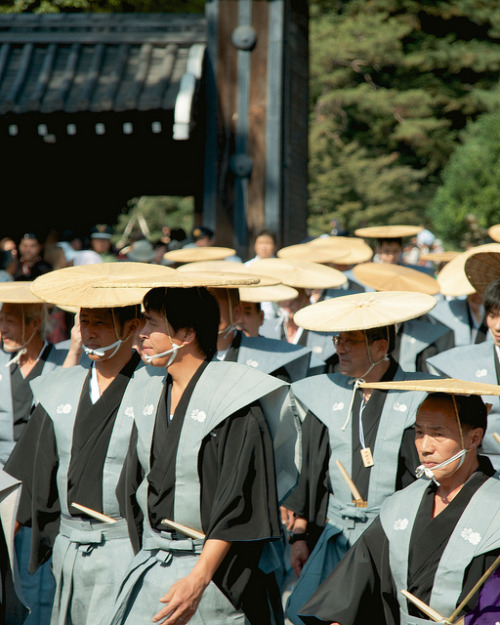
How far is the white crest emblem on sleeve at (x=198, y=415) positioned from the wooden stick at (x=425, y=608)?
92 centimetres

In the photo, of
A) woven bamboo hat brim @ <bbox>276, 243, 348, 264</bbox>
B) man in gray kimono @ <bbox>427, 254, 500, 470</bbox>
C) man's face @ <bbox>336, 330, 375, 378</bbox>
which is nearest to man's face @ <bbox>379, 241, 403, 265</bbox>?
woven bamboo hat brim @ <bbox>276, 243, 348, 264</bbox>

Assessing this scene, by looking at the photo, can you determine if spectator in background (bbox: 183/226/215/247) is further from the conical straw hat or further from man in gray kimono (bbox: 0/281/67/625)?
the conical straw hat

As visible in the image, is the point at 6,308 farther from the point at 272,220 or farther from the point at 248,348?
the point at 272,220

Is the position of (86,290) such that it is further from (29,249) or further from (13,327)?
(29,249)

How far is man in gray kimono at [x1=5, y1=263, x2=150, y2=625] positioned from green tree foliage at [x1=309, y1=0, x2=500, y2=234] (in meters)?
26.5

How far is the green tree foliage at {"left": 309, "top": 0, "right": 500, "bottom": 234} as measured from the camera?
31.2 meters

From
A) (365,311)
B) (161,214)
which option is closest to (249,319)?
(365,311)

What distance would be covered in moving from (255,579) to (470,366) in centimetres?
206

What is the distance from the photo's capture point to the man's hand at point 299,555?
13.9 ft

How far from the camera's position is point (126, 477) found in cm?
346

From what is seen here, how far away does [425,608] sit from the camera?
2912 millimetres

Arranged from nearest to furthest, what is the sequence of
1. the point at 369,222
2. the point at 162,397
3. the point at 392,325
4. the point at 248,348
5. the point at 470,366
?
the point at 162,397 → the point at 392,325 → the point at 470,366 → the point at 248,348 → the point at 369,222

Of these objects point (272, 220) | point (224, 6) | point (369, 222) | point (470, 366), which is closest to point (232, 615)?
point (470, 366)

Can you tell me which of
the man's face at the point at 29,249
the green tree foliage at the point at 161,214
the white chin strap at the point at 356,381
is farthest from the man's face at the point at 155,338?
the green tree foliage at the point at 161,214
